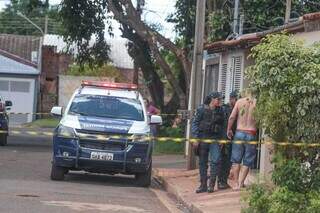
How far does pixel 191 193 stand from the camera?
13656mm

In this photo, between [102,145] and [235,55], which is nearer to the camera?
[102,145]

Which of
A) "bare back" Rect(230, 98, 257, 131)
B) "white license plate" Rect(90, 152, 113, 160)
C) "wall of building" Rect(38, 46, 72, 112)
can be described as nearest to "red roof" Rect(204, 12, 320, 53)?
"bare back" Rect(230, 98, 257, 131)

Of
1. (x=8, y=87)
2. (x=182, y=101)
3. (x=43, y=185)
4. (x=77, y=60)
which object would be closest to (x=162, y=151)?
(x=182, y=101)

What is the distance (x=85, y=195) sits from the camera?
12.8 meters

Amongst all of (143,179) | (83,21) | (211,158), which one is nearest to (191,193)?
(211,158)

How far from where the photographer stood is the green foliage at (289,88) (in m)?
8.98

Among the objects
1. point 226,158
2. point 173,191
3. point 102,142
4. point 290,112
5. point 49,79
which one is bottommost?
point 173,191

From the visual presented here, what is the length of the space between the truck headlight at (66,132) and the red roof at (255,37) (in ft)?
12.5

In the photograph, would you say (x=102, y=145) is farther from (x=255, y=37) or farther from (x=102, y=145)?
(x=255, y=37)

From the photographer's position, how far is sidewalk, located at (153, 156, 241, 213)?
38.4 ft

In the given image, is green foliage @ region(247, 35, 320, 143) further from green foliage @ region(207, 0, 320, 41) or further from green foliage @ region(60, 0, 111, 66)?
green foliage @ region(60, 0, 111, 66)

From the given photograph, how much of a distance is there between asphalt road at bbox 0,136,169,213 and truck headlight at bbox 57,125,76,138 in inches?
35.4

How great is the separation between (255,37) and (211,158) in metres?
2.73

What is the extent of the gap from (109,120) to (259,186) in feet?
18.2
